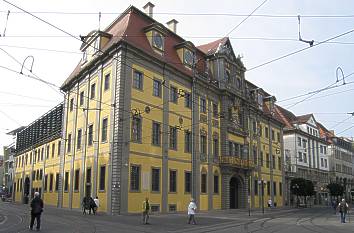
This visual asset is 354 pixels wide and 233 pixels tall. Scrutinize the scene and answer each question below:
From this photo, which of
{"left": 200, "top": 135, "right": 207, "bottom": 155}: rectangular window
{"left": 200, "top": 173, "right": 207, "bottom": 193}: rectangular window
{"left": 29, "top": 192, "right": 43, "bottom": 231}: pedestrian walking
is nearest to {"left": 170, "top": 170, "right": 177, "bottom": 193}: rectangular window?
{"left": 200, "top": 173, "right": 207, "bottom": 193}: rectangular window

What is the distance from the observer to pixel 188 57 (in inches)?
1641

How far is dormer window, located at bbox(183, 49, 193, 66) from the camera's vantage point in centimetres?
4100

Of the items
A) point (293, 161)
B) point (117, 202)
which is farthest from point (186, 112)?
point (293, 161)

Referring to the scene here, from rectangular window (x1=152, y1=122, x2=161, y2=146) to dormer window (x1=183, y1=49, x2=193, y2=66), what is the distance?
8306 millimetres

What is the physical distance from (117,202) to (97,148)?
6.07 m

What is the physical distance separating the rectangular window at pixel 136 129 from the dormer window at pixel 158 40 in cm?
760

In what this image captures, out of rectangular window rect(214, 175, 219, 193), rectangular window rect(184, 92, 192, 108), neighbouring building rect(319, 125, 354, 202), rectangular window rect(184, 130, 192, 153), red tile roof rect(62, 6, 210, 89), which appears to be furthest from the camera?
neighbouring building rect(319, 125, 354, 202)

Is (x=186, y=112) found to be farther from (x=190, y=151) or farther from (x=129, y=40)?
(x=129, y=40)

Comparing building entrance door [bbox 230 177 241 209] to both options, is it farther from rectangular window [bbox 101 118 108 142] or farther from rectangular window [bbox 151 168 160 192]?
rectangular window [bbox 101 118 108 142]

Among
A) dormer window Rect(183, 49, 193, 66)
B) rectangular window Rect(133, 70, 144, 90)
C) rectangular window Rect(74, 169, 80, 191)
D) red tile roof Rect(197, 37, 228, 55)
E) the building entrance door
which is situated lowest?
the building entrance door

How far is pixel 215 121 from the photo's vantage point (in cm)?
4447

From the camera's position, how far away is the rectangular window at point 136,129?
3319 centimetres

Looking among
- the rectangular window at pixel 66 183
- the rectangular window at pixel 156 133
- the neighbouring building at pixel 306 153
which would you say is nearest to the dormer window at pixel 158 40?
the rectangular window at pixel 156 133

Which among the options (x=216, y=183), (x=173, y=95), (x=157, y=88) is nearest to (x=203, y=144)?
(x=216, y=183)
